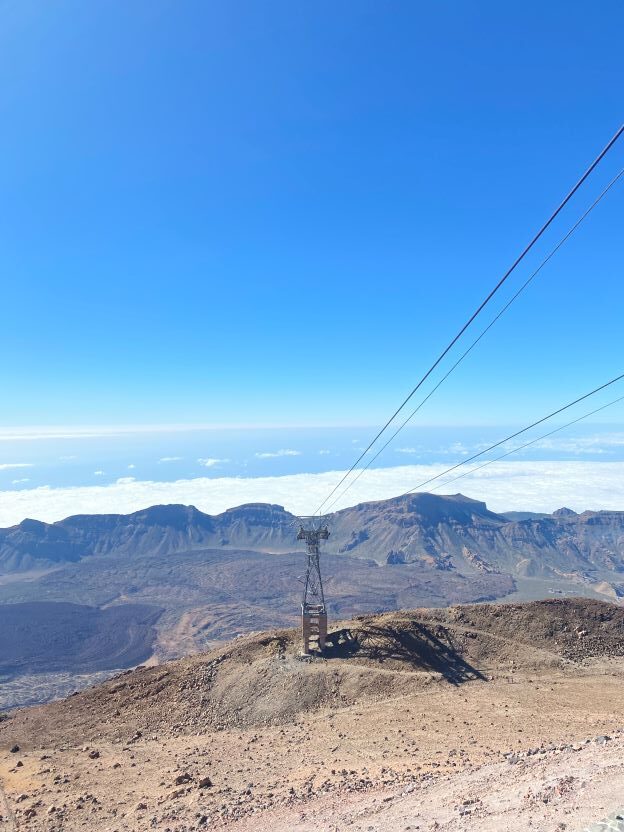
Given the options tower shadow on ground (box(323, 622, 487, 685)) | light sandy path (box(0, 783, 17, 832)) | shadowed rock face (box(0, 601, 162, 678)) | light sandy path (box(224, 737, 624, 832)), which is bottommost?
shadowed rock face (box(0, 601, 162, 678))

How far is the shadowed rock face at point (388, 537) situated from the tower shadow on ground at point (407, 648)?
450 feet

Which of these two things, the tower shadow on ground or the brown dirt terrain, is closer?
the brown dirt terrain

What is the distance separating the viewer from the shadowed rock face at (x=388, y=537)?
165 meters

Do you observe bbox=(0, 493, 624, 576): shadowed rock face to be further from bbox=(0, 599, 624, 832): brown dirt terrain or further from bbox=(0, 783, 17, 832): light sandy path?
bbox=(0, 783, 17, 832): light sandy path

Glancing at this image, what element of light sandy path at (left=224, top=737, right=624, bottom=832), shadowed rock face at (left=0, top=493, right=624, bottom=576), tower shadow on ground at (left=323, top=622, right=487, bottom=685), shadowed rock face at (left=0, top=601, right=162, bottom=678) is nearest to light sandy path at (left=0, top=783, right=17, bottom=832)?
light sandy path at (left=224, top=737, right=624, bottom=832)

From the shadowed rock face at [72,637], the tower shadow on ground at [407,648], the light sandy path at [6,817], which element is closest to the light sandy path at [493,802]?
the light sandy path at [6,817]

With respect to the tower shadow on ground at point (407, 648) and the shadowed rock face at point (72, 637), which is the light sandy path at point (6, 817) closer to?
the tower shadow on ground at point (407, 648)

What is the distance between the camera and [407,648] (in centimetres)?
3039

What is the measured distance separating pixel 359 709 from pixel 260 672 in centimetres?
660

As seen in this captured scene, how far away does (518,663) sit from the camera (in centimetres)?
2934

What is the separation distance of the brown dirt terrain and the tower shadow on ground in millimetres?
110

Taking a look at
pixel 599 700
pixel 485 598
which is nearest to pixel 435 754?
pixel 599 700

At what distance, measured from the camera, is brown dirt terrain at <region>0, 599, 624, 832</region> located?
46.4ft

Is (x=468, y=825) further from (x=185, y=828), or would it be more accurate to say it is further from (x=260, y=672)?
(x=260, y=672)
